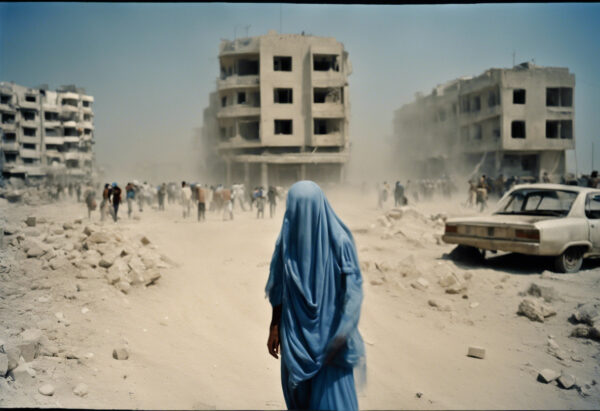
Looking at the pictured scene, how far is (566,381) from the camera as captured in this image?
359 centimetres

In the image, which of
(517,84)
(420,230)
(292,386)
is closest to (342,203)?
(420,230)

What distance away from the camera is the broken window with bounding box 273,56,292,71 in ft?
76.9

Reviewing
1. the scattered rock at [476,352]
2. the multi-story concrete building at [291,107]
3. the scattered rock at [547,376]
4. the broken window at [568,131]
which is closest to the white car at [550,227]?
the scattered rock at [476,352]

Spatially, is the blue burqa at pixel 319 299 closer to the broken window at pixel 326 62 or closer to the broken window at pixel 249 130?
the broken window at pixel 326 62

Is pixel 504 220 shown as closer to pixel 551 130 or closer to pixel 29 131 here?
pixel 551 130

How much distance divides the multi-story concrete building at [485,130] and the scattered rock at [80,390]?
19.5 meters

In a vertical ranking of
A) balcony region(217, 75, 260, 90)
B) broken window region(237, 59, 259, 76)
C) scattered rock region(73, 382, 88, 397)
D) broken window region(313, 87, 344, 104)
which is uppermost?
broken window region(237, 59, 259, 76)

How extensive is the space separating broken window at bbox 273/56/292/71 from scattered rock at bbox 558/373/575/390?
2181 centimetres

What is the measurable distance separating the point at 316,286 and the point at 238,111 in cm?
2521

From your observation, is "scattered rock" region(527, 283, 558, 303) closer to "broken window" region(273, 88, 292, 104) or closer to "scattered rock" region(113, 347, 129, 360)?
"scattered rock" region(113, 347, 129, 360)

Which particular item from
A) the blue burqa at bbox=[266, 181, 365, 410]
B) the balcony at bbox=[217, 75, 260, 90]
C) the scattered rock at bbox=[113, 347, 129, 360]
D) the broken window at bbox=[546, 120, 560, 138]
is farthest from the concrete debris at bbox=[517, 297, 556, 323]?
the balcony at bbox=[217, 75, 260, 90]

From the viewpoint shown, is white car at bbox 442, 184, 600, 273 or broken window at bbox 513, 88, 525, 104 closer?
white car at bbox 442, 184, 600, 273

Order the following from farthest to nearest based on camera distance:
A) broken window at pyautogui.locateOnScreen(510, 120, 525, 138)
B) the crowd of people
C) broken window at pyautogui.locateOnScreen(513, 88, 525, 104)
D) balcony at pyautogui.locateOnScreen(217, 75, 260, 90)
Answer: balcony at pyautogui.locateOnScreen(217, 75, 260, 90) < broken window at pyautogui.locateOnScreen(510, 120, 525, 138) < broken window at pyautogui.locateOnScreen(513, 88, 525, 104) < the crowd of people

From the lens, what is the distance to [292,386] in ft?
7.43
